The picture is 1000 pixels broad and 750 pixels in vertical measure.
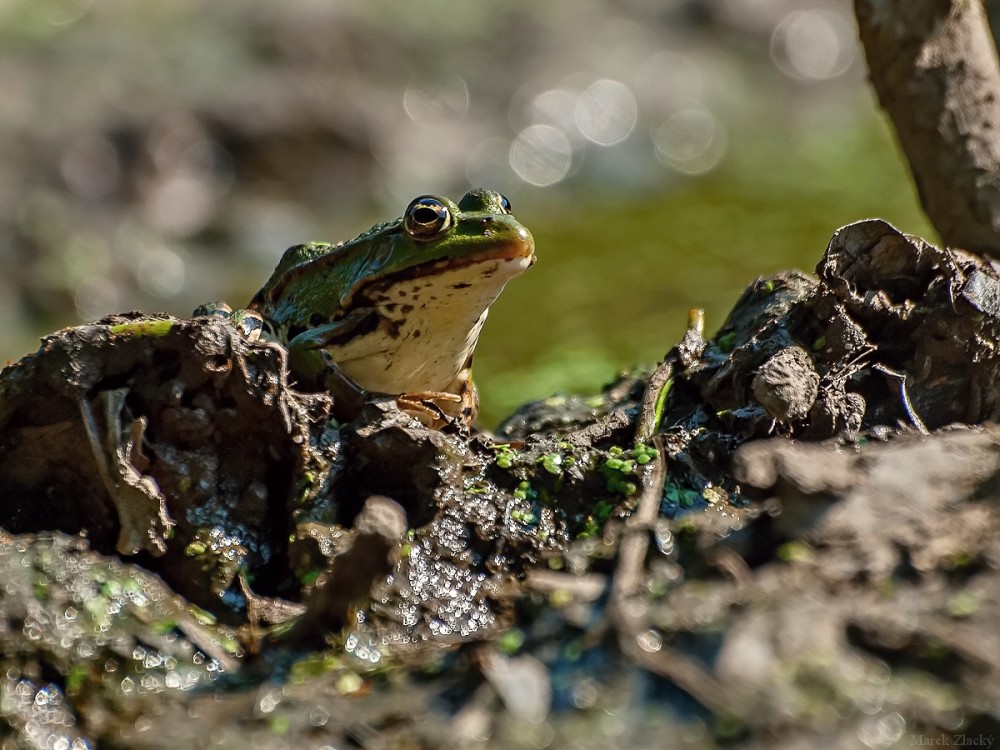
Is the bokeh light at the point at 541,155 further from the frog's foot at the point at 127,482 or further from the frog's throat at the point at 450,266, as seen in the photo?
the frog's foot at the point at 127,482

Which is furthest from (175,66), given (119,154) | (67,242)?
(67,242)

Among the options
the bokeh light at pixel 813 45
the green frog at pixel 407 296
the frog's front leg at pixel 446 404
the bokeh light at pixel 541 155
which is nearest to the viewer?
the frog's front leg at pixel 446 404

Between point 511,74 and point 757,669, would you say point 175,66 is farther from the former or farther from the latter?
point 757,669

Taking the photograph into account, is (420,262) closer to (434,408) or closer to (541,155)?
(434,408)

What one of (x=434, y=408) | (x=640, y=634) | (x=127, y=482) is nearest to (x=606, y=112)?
(x=434, y=408)

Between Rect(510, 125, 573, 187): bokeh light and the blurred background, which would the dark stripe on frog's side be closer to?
the blurred background

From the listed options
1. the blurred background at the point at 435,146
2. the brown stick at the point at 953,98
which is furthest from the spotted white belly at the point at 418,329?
the blurred background at the point at 435,146

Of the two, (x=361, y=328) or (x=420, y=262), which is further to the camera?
(x=361, y=328)
